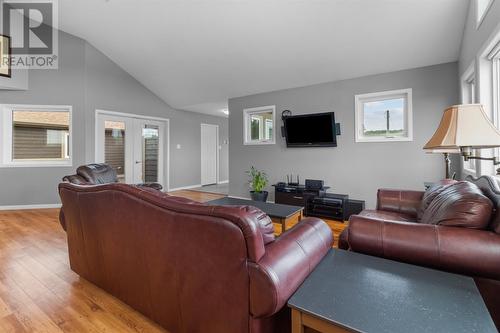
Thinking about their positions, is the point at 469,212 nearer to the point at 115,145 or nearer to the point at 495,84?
the point at 495,84

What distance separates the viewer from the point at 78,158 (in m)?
4.94

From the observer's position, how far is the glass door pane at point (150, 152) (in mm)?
6324

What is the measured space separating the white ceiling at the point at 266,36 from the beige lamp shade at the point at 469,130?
85.4 inches

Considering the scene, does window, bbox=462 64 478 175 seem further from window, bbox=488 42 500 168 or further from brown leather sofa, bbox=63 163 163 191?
brown leather sofa, bbox=63 163 163 191

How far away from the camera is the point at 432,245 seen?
4.00 ft

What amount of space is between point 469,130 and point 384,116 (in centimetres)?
288

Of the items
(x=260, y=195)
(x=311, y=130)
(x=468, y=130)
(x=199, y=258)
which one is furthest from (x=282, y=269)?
(x=260, y=195)

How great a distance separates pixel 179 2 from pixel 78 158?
363 centimetres

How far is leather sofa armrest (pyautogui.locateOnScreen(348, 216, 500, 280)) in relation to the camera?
113cm

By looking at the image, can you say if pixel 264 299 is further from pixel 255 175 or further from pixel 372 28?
pixel 255 175

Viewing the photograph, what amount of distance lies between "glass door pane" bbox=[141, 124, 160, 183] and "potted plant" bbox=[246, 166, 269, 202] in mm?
2904

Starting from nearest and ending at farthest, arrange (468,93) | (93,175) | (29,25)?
(468,93) → (93,175) → (29,25)

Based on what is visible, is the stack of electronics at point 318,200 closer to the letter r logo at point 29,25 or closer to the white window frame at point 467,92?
the white window frame at point 467,92

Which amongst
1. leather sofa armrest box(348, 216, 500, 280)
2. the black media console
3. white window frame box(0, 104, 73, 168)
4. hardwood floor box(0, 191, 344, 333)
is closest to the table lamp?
leather sofa armrest box(348, 216, 500, 280)
